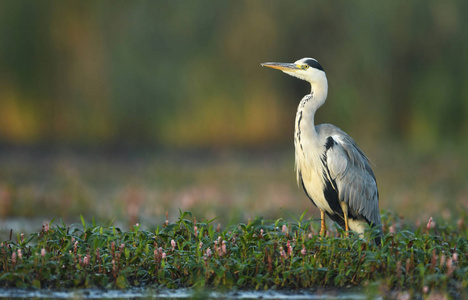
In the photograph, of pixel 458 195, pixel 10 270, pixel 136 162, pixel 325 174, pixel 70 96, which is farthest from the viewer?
pixel 70 96

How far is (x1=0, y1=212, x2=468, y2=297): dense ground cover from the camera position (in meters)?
5.92

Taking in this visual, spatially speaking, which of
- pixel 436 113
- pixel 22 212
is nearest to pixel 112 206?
pixel 22 212

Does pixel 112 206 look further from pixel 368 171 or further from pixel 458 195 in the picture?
pixel 458 195

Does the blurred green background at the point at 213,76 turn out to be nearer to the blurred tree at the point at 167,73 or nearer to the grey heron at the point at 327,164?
the blurred tree at the point at 167,73

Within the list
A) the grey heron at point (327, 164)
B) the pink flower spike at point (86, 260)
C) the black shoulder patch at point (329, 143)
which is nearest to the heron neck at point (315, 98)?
the grey heron at point (327, 164)

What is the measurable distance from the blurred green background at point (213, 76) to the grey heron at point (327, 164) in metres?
11.5

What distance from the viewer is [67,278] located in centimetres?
597

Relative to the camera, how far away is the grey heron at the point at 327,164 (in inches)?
296

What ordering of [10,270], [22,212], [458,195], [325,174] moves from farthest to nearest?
[458,195], [22,212], [325,174], [10,270]

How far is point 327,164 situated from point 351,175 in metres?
0.27

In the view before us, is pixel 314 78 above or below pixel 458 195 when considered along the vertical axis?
above

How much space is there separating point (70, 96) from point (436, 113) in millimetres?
9819

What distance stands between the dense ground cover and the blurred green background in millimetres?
12580

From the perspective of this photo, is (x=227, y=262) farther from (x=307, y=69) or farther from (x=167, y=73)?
(x=167, y=73)
